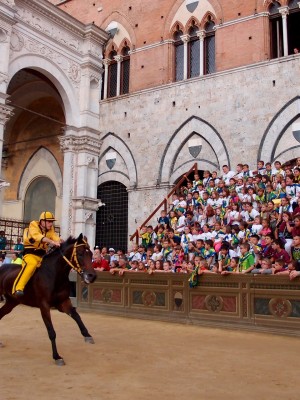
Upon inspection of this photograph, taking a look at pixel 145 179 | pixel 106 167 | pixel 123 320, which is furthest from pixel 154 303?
pixel 106 167

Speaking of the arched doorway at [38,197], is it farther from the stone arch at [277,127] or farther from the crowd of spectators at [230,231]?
the stone arch at [277,127]

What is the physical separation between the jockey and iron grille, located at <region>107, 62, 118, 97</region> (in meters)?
17.7

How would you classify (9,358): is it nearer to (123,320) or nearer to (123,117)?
(123,320)

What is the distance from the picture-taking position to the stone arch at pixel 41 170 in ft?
84.1

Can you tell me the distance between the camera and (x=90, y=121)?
2145 cm

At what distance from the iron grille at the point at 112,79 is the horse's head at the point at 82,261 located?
18.2m

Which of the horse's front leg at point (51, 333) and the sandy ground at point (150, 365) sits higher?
the horse's front leg at point (51, 333)

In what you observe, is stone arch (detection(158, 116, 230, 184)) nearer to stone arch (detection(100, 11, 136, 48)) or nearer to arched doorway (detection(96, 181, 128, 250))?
arched doorway (detection(96, 181, 128, 250))

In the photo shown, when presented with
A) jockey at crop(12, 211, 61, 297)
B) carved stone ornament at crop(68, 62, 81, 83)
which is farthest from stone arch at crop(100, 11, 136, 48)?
jockey at crop(12, 211, 61, 297)

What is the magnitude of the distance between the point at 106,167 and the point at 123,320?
44.8 ft

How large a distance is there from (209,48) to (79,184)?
8.56 meters

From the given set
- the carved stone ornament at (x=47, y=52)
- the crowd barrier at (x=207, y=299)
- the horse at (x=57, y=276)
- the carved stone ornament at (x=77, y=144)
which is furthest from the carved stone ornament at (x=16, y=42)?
the horse at (x=57, y=276)

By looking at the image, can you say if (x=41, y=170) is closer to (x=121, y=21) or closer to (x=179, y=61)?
(x=121, y=21)

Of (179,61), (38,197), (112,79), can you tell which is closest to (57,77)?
(112,79)
